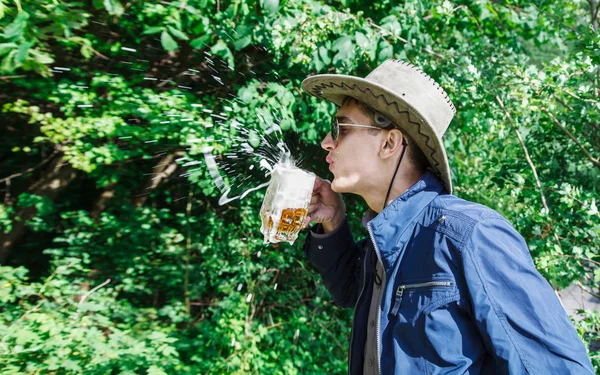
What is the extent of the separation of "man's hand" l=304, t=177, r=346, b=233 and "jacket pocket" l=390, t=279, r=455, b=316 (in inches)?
26.6

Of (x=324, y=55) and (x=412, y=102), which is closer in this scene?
(x=412, y=102)

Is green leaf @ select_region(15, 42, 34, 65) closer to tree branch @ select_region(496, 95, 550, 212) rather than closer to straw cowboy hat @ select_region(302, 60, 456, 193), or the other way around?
straw cowboy hat @ select_region(302, 60, 456, 193)

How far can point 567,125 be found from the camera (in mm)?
3455

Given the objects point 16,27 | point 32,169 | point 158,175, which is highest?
point 16,27

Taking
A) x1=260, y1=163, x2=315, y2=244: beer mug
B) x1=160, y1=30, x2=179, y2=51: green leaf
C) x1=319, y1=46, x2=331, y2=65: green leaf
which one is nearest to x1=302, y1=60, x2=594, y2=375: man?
x1=260, y1=163, x2=315, y2=244: beer mug

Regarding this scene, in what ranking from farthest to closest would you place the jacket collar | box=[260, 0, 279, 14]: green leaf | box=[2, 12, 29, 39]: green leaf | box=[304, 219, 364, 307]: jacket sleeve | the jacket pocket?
box=[260, 0, 279, 14]: green leaf
box=[2, 12, 29, 39]: green leaf
box=[304, 219, 364, 307]: jacket sleeve
the jacket collar
the jacket pocket

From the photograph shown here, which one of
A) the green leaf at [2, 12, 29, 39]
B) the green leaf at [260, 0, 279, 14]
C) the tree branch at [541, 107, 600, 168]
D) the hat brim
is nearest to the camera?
the hat brim

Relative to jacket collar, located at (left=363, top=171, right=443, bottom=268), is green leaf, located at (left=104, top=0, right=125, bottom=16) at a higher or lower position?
higher

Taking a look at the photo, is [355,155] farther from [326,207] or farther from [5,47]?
[5,47]

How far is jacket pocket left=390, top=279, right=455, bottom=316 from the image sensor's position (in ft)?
5.02

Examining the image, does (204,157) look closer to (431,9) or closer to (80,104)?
(80,104)

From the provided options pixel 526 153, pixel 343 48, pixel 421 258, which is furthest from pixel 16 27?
pixel 526 153

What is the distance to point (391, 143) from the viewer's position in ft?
6.41

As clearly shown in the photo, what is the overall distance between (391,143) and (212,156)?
1.72 meters
